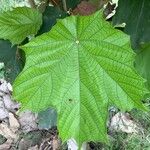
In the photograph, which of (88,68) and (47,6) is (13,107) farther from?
(88,68)

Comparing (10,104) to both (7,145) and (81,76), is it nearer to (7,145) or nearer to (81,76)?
(7,145)

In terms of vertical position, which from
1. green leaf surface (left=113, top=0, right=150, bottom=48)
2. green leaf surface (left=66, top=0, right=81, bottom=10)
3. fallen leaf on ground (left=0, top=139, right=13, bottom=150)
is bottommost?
fallen leaf on ground (left=0, top=139, right=13, bottom=150)

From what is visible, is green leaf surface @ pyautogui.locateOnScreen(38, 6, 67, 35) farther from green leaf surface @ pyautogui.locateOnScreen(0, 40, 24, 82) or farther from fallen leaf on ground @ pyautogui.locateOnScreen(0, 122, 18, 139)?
fallen leaf on ground @ pyautogui.locateOnScreen(0, 122, 18, 139)

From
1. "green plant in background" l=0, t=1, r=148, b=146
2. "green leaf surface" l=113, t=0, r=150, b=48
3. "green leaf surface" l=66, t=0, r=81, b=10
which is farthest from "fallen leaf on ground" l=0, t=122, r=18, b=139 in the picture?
"green plant in background" l=0, t=1, r=148, b=146

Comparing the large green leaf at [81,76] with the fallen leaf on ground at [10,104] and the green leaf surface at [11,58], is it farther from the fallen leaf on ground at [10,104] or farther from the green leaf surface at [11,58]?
the fallen leaf on ground at [10,104]

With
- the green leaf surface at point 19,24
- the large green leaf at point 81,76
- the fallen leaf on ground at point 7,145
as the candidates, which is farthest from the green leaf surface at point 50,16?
the fallen leaf on ground at point 7,145

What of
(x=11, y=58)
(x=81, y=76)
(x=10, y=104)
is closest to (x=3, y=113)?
(x=10, y=104)

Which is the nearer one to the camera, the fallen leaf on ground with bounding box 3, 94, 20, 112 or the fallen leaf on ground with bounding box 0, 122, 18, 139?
the fallen leaf on ground with bounding box 0, 122, 18, 139

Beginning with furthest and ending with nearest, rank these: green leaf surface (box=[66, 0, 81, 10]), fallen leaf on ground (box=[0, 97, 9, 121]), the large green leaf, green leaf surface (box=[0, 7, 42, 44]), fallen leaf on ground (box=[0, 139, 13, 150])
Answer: fallen leaf on ground (box=[0, 97, 9, 121]) < fallen leaf on ground (box=[0, 139, 13, 150]) < green leaf surface (box=[66, 0, 81, 10]) < green leaf surface (box=[0, 7, 42, 44]) < the large green leaf
